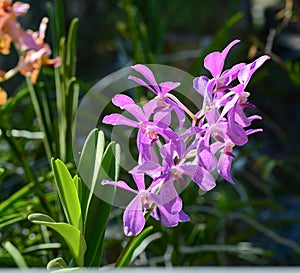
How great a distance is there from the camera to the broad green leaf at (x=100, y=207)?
0.70 meters

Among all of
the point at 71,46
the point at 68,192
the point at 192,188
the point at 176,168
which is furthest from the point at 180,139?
the point at 192,188

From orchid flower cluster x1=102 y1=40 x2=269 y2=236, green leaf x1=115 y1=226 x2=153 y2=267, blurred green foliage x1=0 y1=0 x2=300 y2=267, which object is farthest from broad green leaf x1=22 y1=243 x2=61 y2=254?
orchid flower cluster x1=102 y1=40 x2=269 y2=236

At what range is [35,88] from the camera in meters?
1.05

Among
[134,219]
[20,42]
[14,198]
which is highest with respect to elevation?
[20,42]

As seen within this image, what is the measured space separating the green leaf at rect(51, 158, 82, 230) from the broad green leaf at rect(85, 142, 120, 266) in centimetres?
4

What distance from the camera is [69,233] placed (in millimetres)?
645

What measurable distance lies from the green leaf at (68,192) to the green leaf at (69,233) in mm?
17

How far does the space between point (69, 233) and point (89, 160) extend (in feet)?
0.35

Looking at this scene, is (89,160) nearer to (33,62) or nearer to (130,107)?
(130,107)

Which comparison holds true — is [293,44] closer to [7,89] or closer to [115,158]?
[7,89]

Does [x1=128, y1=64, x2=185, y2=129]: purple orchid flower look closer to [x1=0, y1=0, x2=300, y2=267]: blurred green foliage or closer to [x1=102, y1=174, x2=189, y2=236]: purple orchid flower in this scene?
[x1=102, y1=174, x2=189, y2=236]: purple orchid flower

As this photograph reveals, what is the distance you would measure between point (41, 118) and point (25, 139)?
142 mm

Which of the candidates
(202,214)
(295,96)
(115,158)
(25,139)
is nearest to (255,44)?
(202,214)

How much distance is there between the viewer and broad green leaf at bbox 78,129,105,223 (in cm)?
71
